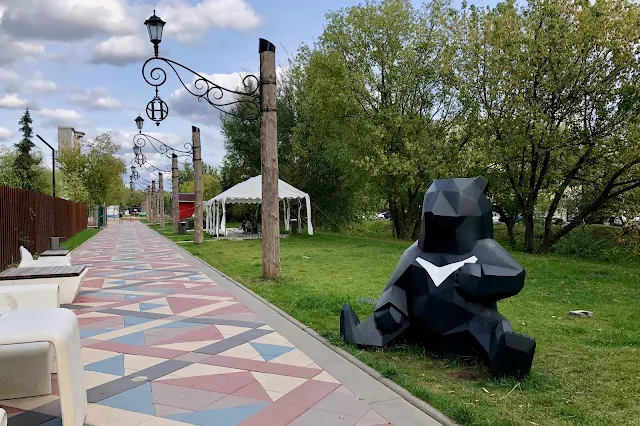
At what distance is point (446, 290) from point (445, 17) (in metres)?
18.0

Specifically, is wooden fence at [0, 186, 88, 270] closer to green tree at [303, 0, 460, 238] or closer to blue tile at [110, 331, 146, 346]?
blue tile at [110, 331, 146, 346]

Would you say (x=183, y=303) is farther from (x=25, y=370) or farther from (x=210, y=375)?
(x=25, y=370)

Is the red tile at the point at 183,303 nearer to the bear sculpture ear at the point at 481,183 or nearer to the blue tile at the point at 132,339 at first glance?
the blue tile at the point at 132,339

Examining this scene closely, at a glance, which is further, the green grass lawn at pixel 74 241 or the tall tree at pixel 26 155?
the tall tree at pixel 26 155

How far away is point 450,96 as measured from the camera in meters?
21.1

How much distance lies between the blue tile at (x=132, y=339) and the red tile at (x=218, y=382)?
4.48 ft

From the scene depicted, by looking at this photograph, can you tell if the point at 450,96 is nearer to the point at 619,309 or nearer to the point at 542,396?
the point at 619,309

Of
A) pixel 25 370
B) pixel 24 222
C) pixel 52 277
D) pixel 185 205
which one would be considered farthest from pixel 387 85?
pixel 185 205

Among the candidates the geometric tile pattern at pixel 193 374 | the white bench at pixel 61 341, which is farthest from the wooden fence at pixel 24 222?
the white bench at pixel 61 341

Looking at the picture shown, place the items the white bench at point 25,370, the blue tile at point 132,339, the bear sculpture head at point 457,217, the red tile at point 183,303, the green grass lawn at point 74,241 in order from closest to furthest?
the white bench at point 25,370 < the bear sculpture head at point 457,217 < the blue tile at point 132,339 < the red tile at point 183,303 < the green grass lawn at point 74,241

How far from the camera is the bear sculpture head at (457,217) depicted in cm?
497

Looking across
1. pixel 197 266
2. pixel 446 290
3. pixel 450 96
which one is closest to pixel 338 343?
pixel 446 290

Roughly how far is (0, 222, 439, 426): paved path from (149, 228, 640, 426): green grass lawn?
402 millimetres

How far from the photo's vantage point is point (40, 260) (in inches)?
374
